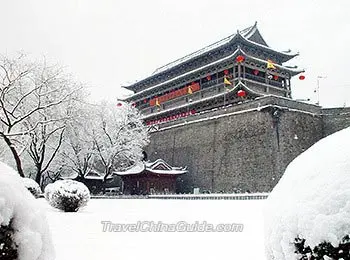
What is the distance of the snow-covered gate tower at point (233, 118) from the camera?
23.6 m

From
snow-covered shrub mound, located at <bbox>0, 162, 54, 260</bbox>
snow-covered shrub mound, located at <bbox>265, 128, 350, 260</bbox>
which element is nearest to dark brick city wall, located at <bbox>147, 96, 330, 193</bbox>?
snow-covered shrub mound, located at <bbox>265, 128, 350, 260</bbox>

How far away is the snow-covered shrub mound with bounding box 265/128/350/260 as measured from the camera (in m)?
2.05

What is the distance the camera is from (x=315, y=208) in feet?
7.03

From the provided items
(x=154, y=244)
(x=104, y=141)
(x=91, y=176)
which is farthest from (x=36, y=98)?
(x=154, y=244)

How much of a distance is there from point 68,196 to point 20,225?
29.8 ft

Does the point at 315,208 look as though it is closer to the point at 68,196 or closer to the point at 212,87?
the point at 68,196

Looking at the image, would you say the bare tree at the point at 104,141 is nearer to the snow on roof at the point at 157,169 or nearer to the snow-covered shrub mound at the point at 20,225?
the snow on roof at the point at 157,169

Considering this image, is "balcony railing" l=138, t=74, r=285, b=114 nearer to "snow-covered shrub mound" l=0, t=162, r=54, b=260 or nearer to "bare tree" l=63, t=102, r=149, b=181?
"bare tree" l=63, t=102, r=149, b=181

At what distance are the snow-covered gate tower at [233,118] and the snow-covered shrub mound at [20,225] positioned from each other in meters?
21.5

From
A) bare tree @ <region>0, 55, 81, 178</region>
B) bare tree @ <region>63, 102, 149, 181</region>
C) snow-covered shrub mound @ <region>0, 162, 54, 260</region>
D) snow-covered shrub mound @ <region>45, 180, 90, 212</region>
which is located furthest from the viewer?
bare tree @ <region>63, 102, 149, 181</region>

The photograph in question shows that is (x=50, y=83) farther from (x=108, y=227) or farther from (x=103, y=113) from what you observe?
(x=108, y=227)

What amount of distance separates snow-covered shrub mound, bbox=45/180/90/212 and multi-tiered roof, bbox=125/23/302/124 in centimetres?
1735

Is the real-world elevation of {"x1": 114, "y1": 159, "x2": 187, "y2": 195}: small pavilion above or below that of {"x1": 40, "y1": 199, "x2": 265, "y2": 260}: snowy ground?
above

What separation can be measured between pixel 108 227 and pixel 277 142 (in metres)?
17.4
